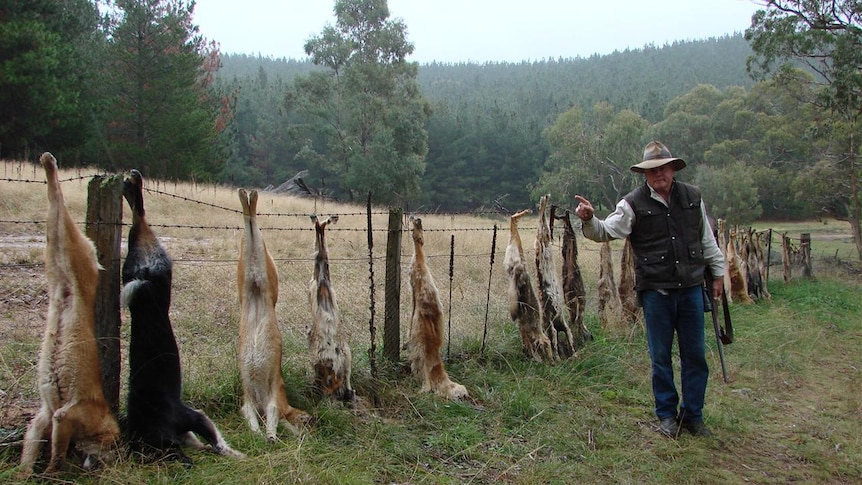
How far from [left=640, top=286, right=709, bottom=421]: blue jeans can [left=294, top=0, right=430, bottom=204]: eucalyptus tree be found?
31810 mm

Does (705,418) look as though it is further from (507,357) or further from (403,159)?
(403,159)

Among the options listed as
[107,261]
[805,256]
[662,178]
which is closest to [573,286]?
[662,178]

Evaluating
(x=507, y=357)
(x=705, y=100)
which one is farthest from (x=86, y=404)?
(x=705, y=100)

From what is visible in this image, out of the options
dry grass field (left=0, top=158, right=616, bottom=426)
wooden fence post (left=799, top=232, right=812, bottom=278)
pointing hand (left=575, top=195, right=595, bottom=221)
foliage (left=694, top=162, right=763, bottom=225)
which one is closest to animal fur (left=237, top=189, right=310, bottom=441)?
dry grass field (left=0, top=158, right=616, bottom=426)

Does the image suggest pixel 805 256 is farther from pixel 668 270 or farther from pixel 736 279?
pixel 668 270

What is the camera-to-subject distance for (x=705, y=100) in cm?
4475

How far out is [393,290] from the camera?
17.0 ft

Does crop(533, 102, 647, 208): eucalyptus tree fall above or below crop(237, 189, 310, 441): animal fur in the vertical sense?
above

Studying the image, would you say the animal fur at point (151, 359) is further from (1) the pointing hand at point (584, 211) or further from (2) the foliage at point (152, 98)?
(2) the foliage at point (152, 98)

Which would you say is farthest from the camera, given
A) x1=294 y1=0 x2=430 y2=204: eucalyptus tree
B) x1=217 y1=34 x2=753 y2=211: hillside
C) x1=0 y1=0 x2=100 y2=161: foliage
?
x1=217 y1=34 x2=753 y2=211: hillside

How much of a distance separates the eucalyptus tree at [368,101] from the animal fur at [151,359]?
3280 centimetres

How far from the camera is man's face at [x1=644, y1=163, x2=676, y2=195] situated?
4535 mm

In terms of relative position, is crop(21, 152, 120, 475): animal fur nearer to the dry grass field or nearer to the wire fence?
the wire fence

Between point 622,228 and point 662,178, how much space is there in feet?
1.65
